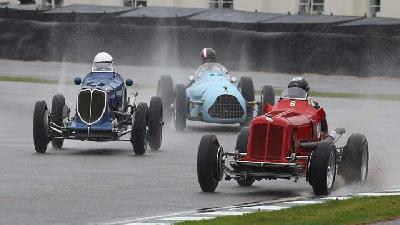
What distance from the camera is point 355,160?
61.5 ft

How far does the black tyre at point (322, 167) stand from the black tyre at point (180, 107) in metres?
10.9

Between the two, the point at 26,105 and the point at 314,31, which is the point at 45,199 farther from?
the point at 314,31

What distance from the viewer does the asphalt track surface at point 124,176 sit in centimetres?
1636

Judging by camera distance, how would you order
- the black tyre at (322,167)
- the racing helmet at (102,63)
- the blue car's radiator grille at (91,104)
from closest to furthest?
the black tyre at (322,167)
the blue car's radiator grille at (91,104)
the racing helmet at (102,63)

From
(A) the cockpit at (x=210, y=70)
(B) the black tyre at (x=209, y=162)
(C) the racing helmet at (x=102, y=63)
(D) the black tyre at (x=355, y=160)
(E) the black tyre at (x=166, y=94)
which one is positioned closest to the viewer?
(B) the black tyre at (x=209, y=162)

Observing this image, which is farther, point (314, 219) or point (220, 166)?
point (220, 166)

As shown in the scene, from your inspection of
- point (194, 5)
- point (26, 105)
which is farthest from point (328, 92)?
point (194, 5)

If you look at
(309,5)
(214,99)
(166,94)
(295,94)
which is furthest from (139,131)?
(309,5)

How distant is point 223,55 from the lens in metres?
47.3

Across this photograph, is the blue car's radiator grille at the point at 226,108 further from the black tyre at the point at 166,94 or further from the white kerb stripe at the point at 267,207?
the white kerb stripe at the point at 267,207

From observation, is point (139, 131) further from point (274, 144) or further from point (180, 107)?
point (274, 144)

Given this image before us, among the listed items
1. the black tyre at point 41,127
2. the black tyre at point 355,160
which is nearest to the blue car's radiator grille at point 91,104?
the black tyre at point 41,127

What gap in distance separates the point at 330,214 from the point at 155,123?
911 centimetres

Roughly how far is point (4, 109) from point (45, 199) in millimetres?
16779
